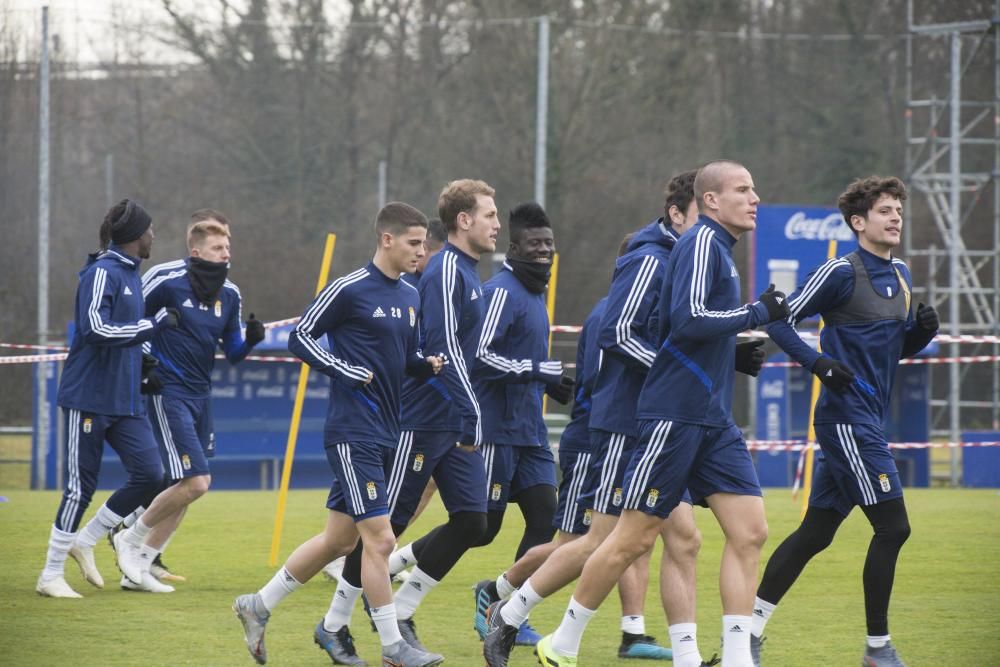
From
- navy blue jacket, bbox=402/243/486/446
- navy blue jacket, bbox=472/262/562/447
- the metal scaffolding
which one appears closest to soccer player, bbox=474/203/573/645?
navy blue jacket, bbox=472/262/562/447

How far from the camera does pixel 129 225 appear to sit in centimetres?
922

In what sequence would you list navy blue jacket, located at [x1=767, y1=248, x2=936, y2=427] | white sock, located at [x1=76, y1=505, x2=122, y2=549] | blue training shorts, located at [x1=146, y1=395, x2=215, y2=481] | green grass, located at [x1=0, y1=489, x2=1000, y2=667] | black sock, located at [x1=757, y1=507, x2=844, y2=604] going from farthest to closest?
blue training shorts, located at [x1=146, y1=395, x2=215, y2=481] < white sock, located at [x1=76, y1=505, x2=122, y2=549] < green grass, located at [x1=0, y1=489, x2=1000, y2=667] < black sock, located at [x1=757, y1=507, x2=844, y2=604] < navy blue jacket, located at [x1=767, y1=248, x2=936, y2=427]

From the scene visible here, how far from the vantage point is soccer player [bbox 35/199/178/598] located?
9109mm

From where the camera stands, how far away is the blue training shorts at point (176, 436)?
31.5ft

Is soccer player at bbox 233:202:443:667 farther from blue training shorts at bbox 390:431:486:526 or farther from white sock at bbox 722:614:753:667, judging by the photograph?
white sock at bbox 722:614:753:667

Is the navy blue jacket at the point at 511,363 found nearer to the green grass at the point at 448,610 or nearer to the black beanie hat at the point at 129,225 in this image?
the green grass at the point at 448,610

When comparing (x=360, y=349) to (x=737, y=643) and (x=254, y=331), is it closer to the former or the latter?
(x=737, y=643)

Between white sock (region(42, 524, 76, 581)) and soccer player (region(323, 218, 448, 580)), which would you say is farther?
white sock (region(42, 524, 76, 581))

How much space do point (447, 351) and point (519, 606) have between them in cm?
132

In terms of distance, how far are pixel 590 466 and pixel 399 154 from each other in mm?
22999

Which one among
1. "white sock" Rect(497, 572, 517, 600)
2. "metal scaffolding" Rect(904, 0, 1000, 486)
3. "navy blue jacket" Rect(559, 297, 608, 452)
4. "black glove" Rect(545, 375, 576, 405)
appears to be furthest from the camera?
"metal scaffolding" Rect(904, 0, 1000, 486)

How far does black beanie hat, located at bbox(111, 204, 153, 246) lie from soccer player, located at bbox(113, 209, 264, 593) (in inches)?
17.3

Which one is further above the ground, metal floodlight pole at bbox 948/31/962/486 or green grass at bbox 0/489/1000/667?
metal floodlight pole at bbox 948/31/962/486

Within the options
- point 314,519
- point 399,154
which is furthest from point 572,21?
point 314,519
